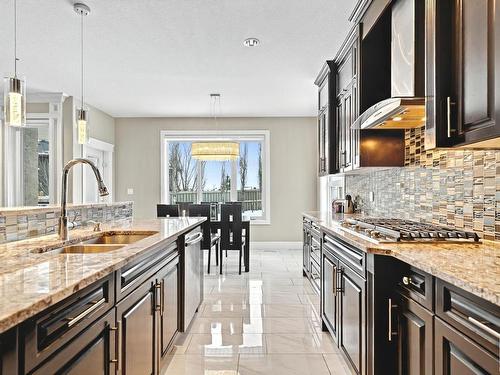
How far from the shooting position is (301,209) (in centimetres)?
724

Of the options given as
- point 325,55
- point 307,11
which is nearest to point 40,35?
point 307,11

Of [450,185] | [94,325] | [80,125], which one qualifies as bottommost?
[94,325]

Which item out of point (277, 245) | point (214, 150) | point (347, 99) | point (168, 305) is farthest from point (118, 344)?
point (277, 245)

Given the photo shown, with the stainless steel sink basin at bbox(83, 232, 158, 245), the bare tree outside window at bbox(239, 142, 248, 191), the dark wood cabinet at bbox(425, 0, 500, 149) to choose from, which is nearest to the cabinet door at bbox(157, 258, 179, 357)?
the stainless steel sink basin at bbox(83, 232, 158, 245)

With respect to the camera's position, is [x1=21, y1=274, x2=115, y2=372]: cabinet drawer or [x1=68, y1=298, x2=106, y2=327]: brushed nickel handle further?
[x1=68, y1=298, x2=106, y2=327]: brushed nickel handle

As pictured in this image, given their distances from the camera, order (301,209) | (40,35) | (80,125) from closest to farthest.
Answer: (80,125) < (40,35) < (301,209)

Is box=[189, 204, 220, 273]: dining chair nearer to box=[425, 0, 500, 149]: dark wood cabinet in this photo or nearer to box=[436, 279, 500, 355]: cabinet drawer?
box=[425, 0, 500, 149]: dark wood cabinet

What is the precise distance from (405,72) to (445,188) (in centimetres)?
78

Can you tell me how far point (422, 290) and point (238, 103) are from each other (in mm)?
5127

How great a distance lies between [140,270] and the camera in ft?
5.77

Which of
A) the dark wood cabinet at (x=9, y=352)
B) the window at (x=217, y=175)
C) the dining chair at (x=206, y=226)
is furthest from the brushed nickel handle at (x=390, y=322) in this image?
the window at (x=217, y=175)

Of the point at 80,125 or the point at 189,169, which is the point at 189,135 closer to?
the point at 189,169

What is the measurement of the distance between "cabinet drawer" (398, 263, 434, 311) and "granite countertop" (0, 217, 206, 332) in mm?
1193

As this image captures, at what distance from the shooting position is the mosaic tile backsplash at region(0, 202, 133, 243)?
6.40ft
